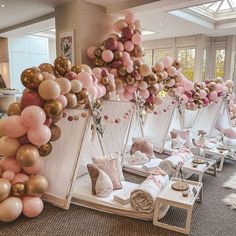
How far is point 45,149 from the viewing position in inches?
103

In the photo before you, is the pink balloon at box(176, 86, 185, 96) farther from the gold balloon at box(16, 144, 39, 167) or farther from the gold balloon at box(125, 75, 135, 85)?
the gold balloon at box(16, 144, 39, 167)

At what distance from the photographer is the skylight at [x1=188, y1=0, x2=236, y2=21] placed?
5686mm

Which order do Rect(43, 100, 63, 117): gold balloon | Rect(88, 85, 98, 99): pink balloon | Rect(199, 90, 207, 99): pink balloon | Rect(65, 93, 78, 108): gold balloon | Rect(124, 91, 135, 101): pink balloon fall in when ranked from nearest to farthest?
Rect(43, 100, 63, 117): gold balloon, Rect(65, 93, 78, 108): gold balloon, Rect(88, 85, 98, 99): pink balloon, Rect(124, 91, 135, 101): pink balloon, Rect(199, 90, 207, 99): pink balloon

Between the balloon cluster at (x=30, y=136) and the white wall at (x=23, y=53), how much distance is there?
5.74m

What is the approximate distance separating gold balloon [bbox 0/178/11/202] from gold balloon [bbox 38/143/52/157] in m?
0.42

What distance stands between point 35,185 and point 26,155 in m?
0.36

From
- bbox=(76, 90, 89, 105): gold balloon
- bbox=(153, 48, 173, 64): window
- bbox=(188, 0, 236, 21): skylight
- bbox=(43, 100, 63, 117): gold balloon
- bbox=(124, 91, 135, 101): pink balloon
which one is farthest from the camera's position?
bbox=(153, 48, 173, 64): window

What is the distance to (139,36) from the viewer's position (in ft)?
13.5

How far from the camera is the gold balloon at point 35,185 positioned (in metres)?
2.54

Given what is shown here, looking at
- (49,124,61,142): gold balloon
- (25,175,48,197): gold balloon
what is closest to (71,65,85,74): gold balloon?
(49,124,61,142): gold balloon

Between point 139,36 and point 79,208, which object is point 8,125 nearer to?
point 79,208

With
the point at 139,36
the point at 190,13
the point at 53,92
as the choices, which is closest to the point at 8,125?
the point at 53,92

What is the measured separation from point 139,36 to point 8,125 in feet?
8.66

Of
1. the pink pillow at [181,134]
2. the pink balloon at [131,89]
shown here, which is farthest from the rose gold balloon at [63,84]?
the pink pillow at [181,134]
